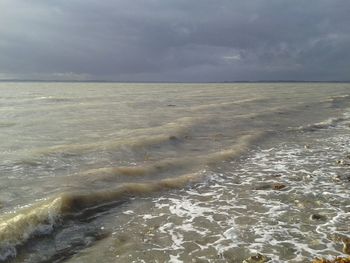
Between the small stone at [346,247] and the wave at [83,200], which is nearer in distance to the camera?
the small stone at [346,247]

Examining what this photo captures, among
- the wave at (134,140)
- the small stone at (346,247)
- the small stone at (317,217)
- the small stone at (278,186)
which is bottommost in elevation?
the wave at (134,140)

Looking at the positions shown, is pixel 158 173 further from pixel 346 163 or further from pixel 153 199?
pixel 346 163

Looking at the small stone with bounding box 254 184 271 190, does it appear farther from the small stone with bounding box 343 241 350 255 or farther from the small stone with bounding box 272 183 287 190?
the small stone with bounding box 343 241 350 255

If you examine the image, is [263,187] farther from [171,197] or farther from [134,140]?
[134,140]

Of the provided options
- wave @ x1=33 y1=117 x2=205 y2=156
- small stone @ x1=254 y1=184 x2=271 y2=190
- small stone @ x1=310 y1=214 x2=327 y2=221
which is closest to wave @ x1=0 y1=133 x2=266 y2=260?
small stone @ x1=254 y1=184 x2=271 y2=190

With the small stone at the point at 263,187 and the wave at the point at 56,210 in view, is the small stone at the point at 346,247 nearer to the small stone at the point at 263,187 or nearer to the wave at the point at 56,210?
the small stone at the point at 263,187

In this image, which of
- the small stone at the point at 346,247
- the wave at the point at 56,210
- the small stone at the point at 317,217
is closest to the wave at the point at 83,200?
the wave at the point at 56,210

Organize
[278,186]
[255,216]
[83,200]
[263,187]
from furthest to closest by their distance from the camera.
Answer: [263,187]
[278,186]
[83,200]
[255,216]

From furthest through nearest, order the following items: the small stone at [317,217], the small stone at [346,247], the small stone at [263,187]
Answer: the small stone at [263,187] < the small stone at [317,217] < the small stone at [346,247]

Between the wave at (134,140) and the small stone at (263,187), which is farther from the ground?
the small stone at (263,187)

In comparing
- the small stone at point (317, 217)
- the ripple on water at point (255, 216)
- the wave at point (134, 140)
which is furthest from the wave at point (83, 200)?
the small stone at point (317, 217)

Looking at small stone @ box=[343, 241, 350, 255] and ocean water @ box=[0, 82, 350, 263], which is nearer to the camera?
small stone @ box=[343, 241, 350, 255]

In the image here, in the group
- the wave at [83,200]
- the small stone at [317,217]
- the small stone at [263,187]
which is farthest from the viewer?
the small stone at [263,187]

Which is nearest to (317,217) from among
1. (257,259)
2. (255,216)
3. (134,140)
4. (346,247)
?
(255,216)
